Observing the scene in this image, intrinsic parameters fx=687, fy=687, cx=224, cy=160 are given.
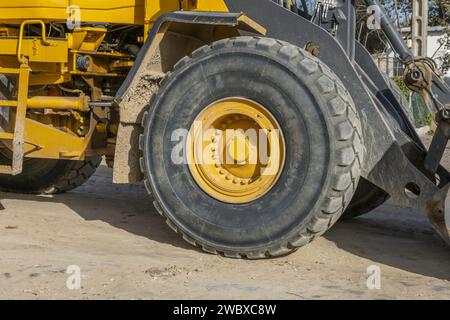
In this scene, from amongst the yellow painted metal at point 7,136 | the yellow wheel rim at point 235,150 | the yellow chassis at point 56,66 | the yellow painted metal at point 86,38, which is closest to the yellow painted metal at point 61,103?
the yellow chassis at point 56,66

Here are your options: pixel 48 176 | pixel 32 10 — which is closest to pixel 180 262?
pixel 32 10

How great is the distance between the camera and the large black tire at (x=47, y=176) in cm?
710

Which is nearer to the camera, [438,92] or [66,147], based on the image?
[438,92]

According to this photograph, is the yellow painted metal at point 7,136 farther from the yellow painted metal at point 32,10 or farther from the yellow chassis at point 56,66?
the yellow painted metal at point 32,10

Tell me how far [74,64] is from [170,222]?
1.79m

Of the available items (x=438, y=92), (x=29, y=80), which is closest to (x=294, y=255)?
(x=438, y=92)

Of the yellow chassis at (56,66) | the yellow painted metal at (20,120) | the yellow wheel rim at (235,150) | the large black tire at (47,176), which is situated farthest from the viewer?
the large black tire at (47,176)

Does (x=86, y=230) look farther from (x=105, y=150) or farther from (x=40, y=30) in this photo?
(x=40, y=30)

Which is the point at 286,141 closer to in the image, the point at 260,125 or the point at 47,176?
the point at 260,125

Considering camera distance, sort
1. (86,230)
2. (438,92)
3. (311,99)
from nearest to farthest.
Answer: (311,99) < (438,92) < (86,230)

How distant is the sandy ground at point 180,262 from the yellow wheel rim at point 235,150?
47 cm

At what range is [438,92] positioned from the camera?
4.97 metres

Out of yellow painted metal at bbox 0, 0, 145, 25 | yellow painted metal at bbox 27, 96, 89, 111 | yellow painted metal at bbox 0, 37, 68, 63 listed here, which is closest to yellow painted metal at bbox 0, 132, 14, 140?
yellow painted metal at bbox 27, 96, 89, 111

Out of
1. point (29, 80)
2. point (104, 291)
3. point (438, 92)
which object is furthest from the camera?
point (29, 80)
